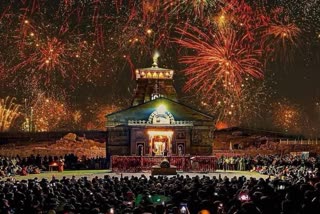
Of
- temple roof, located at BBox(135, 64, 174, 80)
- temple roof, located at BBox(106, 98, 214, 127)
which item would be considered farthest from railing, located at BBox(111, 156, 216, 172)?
temple roof, located at BBox(135, 64, 174, 80)

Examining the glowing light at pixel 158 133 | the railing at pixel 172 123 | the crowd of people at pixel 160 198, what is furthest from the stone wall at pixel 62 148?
the crowd of people at pixel 160 198

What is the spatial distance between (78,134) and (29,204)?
60231 mm

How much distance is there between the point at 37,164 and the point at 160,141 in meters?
12.5

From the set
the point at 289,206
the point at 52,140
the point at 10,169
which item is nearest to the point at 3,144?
the point at 52,140

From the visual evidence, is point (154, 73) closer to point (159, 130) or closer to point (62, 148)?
point (62, 148)

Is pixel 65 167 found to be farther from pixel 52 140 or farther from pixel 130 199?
pixel 130 199

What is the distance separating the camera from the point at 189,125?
188 ft

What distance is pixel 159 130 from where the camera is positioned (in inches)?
2215

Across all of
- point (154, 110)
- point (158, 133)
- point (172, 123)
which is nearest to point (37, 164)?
point (158, 133)

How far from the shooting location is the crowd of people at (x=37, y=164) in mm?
44906

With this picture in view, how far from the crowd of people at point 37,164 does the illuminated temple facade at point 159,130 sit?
11.0 ft

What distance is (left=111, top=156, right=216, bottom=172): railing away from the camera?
4578 cm

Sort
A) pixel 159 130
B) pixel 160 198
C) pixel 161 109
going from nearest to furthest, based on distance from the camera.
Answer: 1. pixel 160 198
2. pixel 159 130
3. pixel 161 109

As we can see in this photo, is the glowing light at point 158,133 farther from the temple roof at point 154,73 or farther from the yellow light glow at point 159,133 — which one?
the temple roof at point 154,73
